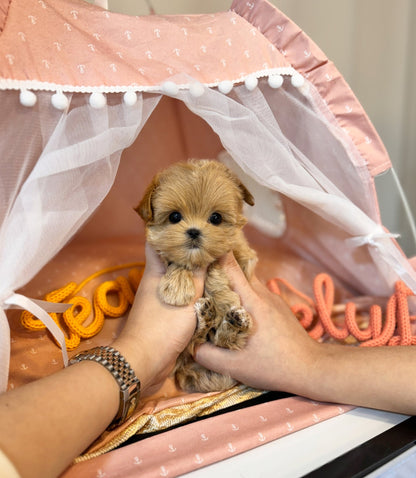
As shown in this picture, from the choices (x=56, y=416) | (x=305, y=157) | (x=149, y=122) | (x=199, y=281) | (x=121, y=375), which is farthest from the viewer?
(x=149, y=122)

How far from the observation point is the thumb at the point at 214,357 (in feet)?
4.18

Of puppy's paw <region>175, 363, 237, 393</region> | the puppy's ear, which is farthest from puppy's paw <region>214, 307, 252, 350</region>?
the puppy's ear

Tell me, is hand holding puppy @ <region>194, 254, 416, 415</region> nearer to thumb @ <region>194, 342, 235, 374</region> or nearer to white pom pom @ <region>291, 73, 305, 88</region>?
thumb @ <region>194, 342, 235, 374</region>

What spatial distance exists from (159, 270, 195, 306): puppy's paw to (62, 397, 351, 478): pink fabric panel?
315 millimetres

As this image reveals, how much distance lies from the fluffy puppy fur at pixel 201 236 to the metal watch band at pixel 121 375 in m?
0.21

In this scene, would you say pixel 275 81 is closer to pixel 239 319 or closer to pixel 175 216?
pixel 175 216

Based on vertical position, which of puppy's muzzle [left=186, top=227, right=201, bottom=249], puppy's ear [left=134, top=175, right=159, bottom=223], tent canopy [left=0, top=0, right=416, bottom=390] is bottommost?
puppy's muzzle [left=186, top=227, right=201, bottom=249]

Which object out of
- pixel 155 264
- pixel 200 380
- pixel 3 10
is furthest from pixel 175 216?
pixel 3 10

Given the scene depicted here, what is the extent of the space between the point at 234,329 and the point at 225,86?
66 cm

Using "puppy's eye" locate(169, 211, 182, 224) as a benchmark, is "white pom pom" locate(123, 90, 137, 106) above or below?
above

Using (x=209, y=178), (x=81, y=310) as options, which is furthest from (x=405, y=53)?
(x=81, y=310)

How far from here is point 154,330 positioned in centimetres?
118

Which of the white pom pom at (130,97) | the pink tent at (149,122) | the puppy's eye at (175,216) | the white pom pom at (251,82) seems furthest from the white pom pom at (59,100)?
the white pom pom at (251,82)

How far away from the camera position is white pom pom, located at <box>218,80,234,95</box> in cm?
123
